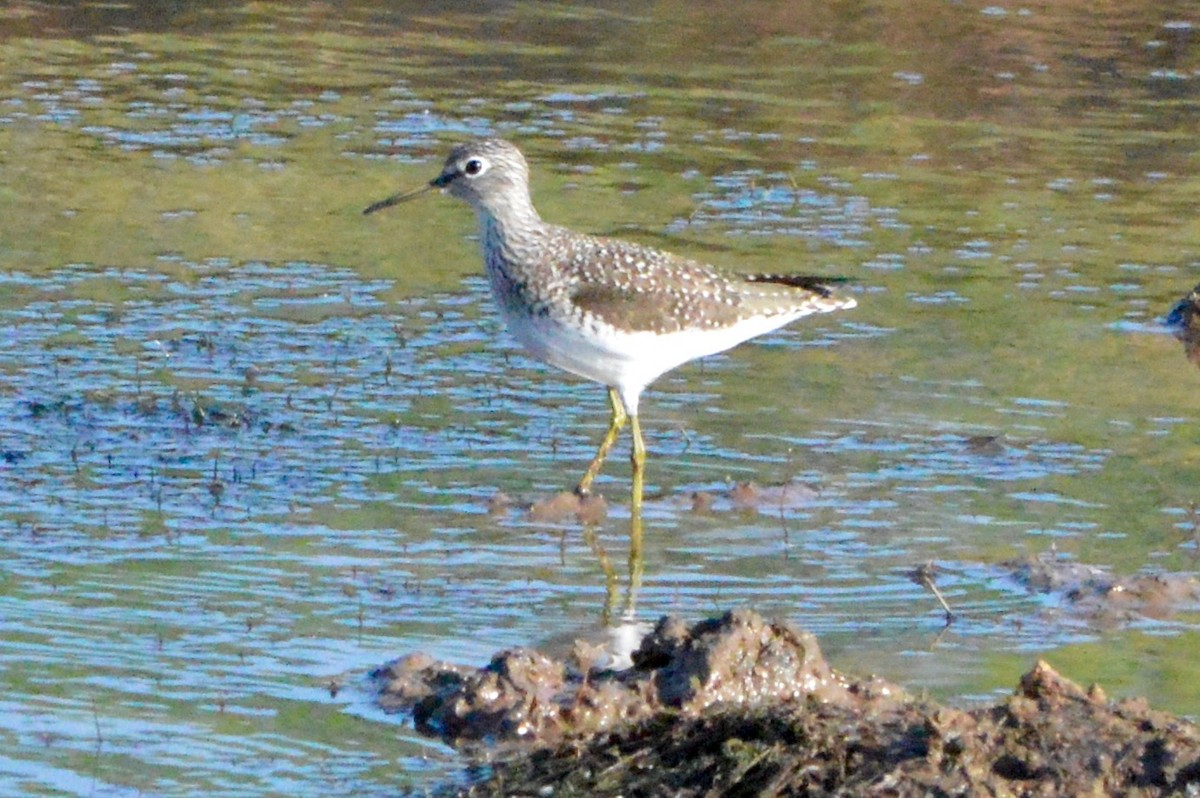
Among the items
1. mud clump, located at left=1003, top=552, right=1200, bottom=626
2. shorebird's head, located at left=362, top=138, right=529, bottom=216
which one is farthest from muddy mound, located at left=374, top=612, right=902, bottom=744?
shorebird's head, located at left=362, top=138, right=529, bottom=216

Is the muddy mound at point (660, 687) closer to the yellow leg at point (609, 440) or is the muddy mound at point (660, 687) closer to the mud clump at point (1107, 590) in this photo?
the mud clump at point (1107, 590)

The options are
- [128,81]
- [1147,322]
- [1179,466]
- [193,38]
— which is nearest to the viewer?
[1179,466]

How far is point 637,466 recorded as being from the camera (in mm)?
9234

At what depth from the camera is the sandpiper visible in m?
9.17

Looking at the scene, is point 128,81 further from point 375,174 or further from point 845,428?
point 845,428

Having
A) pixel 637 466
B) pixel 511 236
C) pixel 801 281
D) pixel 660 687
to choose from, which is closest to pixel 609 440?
pixel 637 466

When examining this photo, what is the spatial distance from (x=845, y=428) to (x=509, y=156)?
2.01 meters

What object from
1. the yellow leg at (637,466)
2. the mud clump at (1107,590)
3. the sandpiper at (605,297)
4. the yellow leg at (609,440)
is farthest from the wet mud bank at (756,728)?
the sandpiper at (605,297)

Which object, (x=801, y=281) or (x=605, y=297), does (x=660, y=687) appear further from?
(x=801, y=281)

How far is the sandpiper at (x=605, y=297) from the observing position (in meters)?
9.17

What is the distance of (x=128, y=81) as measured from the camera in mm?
17547

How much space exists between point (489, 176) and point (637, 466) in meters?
1.58

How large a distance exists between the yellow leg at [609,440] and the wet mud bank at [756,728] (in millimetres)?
2320

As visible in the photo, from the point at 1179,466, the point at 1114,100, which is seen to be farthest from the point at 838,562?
the point at 1114,100
